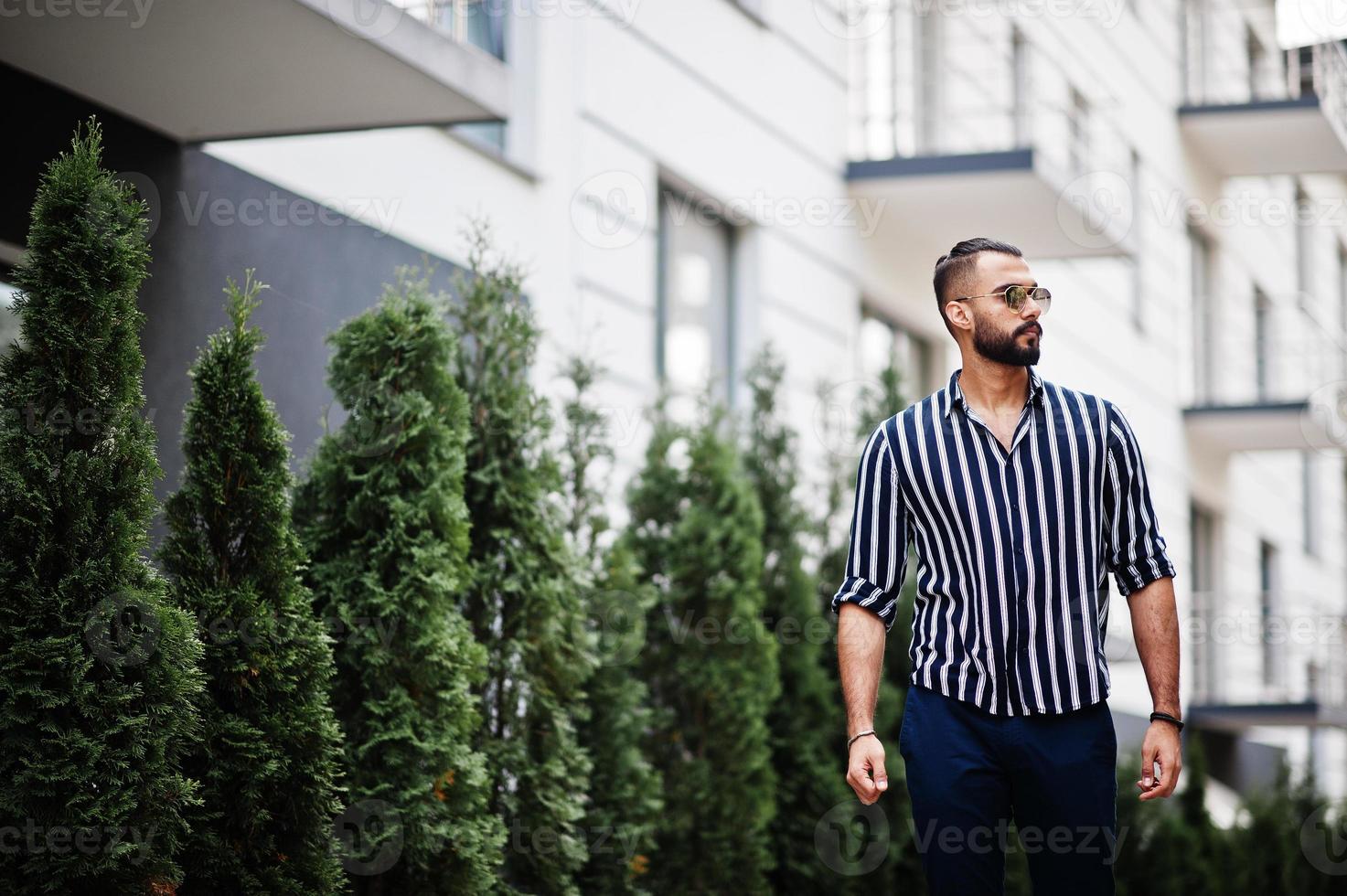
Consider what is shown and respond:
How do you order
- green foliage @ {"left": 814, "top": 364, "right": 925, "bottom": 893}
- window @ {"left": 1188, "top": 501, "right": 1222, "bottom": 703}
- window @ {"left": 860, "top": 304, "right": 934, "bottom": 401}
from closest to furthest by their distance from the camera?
green foliage @ {"left": 814, "top": 364, "right": 925, "bottom": 893}, window @ {"left": 860, "top": 304, "right": 934, "bottom": 401}, window @ {"left": 1188, "top": 501, "right": 1222, "bottom": 703}

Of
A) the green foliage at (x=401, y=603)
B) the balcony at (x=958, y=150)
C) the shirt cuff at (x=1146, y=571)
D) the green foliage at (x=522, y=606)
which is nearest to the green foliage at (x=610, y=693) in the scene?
the green foliage at (x=522, y=606)

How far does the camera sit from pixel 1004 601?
4352 mm

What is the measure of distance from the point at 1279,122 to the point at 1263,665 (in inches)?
274

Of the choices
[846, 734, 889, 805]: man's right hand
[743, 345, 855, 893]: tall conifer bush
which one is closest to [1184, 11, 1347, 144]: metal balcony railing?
[743, 345, 855, 893]: tall conifer bush

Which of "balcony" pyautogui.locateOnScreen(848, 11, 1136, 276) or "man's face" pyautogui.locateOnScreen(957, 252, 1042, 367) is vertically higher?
"balcony" pyautogui.locateOnScreen(848, 11, 1136, 276)

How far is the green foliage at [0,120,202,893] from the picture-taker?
476cm

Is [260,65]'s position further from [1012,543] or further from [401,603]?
[1012,543]

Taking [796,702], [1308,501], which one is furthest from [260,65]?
[1308,501]

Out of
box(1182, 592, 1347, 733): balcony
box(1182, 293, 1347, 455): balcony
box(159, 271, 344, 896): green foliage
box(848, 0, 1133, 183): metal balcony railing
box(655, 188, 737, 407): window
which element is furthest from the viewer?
box(1182, 293, 1347, 455): balcony

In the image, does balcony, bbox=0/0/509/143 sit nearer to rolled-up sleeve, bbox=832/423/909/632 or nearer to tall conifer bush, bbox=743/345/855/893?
rolled-up sleeve, bbox=832/423/909/632

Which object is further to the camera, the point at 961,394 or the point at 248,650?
the point at 248,650

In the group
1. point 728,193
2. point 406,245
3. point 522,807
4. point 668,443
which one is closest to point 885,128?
point 728,193

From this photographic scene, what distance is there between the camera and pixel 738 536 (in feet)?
30.6

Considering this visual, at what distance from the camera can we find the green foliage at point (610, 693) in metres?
7.98
